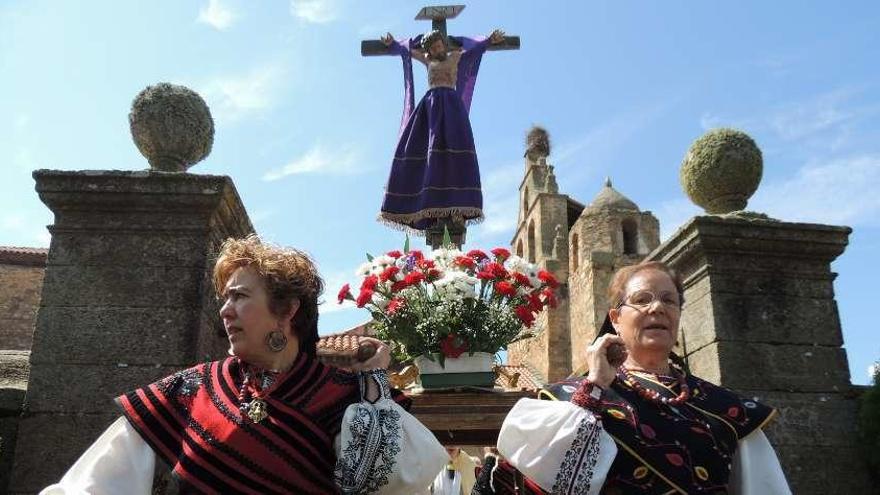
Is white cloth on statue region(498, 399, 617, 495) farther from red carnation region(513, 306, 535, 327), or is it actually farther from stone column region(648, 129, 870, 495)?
stone column region(648, 129, 870, 495)

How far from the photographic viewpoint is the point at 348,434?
2.49 m

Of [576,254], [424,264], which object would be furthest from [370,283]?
[576,254]

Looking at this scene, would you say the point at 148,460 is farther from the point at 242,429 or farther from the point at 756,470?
the point at 756,470

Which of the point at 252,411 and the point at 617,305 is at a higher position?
the point at 617,305

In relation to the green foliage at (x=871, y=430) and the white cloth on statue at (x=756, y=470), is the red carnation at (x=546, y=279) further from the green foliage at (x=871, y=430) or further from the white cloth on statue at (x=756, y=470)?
the green foliage at (x=871, y=430)

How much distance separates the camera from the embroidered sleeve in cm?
245

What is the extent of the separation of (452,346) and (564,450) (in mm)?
1224

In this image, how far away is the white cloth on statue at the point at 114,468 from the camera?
2.45 meters

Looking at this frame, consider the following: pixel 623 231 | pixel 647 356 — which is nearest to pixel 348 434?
pixel 647 356

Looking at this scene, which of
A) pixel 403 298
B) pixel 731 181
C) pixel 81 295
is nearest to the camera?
pixel 403 298

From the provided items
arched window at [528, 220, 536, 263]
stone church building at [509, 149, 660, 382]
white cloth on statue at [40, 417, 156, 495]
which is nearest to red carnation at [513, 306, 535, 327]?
white cloth on statue at [40, 417, 156, 495]

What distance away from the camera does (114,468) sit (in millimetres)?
2510

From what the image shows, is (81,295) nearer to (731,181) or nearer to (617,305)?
(617,305)

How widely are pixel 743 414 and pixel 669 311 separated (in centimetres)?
48
